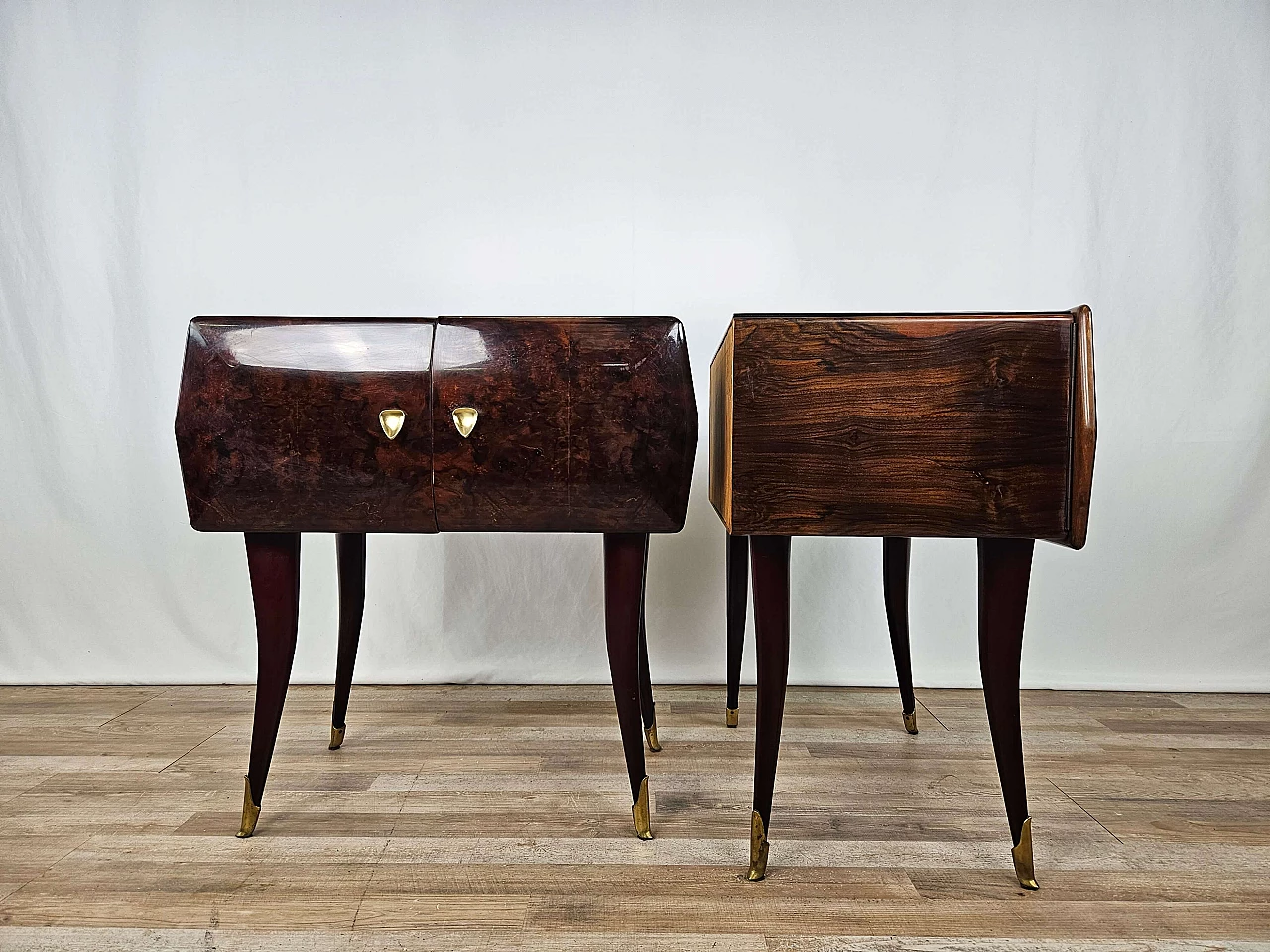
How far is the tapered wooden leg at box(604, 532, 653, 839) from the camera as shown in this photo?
1.34 m

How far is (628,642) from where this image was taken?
135 cm

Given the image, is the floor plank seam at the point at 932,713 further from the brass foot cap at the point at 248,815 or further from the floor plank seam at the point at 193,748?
the floor plank seam at the point at 193,748

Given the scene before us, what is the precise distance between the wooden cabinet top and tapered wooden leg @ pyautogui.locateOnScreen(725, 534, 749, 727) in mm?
661

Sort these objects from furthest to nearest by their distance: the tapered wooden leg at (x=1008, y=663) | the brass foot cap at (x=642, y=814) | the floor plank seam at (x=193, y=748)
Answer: the floor plank seam at (x=193, y=748) < the brass foot cap at (x=642, y=814) < the tapered wooden leg at (x=1008, y=663)

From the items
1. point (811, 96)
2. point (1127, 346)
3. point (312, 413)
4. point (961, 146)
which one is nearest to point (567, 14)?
point (811, 96)

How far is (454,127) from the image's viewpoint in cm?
227

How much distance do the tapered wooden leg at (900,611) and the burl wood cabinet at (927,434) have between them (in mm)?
650

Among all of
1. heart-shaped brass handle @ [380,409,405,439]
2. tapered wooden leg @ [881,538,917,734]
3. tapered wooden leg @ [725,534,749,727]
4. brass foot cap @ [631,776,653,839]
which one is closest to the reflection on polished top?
heart-shaped brass handle @ [380,409,405,439]

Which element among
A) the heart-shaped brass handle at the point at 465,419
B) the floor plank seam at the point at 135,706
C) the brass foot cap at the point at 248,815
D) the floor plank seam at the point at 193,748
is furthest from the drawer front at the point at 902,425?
the floor plank seam at the point at 135,706

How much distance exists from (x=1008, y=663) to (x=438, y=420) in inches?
35.3

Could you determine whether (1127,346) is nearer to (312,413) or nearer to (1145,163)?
(1145,163)

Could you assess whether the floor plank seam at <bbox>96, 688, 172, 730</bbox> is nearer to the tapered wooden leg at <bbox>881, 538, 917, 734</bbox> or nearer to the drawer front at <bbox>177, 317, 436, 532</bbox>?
the drawer front at <bbox>177, 317, 436, 532</bbox>

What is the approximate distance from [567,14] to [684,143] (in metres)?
0.46

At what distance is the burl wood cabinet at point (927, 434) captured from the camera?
1.13 m
